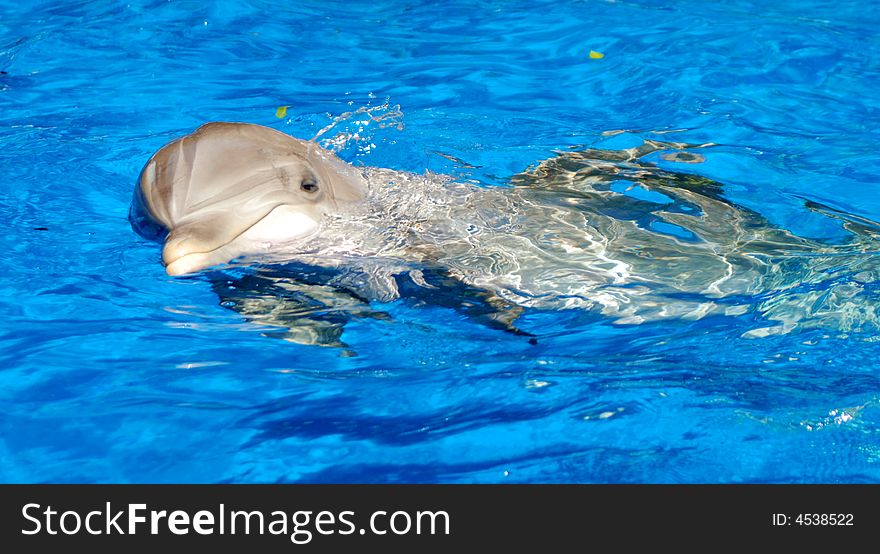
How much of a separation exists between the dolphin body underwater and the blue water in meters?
0.13

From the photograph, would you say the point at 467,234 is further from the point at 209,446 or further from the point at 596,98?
the point at 596,98

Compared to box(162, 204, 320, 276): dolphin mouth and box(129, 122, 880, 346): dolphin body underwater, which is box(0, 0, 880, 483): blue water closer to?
box(129, 122, 880, 346): dolphin body underwater

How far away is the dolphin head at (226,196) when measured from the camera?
4.12m

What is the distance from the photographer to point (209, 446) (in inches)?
143

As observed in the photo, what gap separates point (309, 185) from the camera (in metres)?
4.45

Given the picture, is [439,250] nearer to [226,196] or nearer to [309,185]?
[309,185]

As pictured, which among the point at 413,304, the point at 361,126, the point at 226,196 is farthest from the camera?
the point at 361,126

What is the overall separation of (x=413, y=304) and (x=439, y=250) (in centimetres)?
29

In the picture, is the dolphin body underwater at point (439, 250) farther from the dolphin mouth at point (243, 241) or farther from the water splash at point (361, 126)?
the water splash at point (361, 126)

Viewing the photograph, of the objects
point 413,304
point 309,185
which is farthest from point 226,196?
point 413,304

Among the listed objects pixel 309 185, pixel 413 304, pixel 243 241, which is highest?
pixel 309 185
